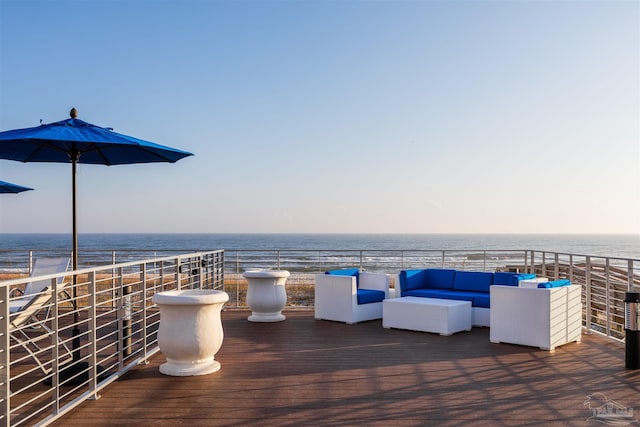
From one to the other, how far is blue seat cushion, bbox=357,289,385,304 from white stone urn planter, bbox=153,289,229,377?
10.6ft

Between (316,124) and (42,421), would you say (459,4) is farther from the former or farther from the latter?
(42,421)

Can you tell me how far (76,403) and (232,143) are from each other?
1820cm

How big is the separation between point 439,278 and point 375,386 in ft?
13.2

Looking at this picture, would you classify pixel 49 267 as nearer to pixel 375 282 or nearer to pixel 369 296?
pixel 369 296

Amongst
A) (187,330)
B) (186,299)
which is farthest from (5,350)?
(187,330)

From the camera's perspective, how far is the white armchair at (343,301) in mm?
7465

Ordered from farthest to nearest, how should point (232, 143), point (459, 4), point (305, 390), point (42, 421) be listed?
point (232, 143)
point (459, 4)
point (305, 390)
point (42, 421)

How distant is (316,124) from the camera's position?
1892cm

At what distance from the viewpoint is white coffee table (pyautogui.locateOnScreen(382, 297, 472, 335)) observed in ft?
21.8

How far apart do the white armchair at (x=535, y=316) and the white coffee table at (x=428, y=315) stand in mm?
613

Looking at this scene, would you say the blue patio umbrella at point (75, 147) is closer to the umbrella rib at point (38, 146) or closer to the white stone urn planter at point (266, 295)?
the umbrella rib at point (38, 146)

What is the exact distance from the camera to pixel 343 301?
751 cm

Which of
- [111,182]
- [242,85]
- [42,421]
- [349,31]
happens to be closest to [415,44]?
[349,31]

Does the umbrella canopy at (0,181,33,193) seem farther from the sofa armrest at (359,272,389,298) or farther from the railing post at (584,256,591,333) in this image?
the railing post at (584,256,591,333)
